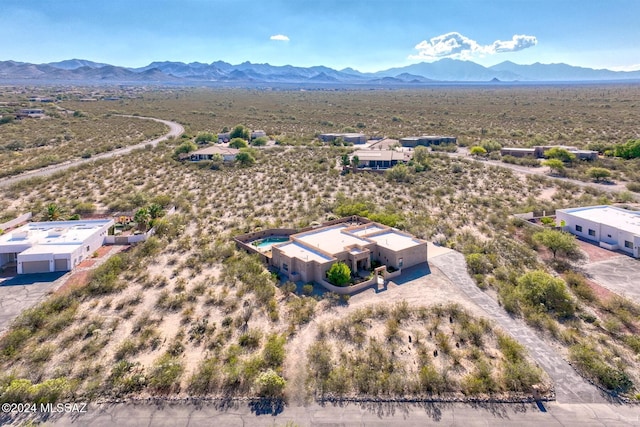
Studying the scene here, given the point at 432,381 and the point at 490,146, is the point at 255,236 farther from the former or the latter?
the point at 490,146

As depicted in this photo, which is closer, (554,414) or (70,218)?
(554,414)

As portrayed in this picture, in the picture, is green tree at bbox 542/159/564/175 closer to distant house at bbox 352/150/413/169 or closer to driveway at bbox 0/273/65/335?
distant house at bbox 352/150/413/169

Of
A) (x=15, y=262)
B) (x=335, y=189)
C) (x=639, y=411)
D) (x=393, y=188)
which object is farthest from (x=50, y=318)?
(x=393, y=188)

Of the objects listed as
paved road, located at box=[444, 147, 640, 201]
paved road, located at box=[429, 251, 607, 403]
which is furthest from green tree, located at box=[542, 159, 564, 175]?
paved road, located at box=[429, 251, 607, 403]

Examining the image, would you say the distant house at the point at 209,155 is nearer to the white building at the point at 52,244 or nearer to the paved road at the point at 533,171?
the white building at the point at 52,244

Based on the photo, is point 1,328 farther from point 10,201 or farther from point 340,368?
point 10,201

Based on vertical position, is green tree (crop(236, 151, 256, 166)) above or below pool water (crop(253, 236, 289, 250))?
above

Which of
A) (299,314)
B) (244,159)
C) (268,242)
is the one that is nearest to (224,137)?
(244,159)
